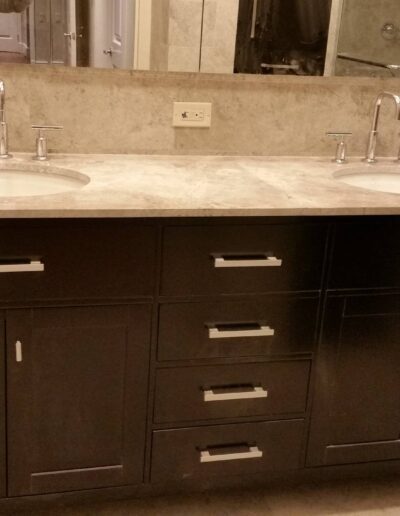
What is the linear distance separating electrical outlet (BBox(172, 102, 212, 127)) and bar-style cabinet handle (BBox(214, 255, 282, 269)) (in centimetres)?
63

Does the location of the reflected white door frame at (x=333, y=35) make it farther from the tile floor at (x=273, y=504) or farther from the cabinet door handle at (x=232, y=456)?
the tile floor at (x=273, y=504)

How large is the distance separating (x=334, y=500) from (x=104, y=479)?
729mm

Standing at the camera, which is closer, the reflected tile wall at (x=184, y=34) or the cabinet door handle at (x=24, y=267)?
the cabinet door handle at (x=24, y=267)

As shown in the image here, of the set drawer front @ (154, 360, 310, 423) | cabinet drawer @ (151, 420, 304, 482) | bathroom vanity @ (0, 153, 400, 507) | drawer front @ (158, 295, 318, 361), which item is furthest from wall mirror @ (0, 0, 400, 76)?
cabinet drawer @ (151, 420, 304, 482)

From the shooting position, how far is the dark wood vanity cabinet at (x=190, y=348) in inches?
63.9

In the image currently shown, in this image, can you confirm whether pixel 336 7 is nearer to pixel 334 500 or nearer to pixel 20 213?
pixel 20 213

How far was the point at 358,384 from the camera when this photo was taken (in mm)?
1920

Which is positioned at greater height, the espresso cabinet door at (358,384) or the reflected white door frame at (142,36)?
the reflected white door frame at (142,36)

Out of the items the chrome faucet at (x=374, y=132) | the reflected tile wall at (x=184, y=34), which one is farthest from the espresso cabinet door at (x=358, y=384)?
the reflected tile wall at (x=184, y=34)

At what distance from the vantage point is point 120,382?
1738 millimetres

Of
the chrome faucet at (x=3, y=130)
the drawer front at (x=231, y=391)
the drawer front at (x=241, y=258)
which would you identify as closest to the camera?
the drawer front at (x=241, y=258)

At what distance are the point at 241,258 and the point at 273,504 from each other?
2.65ft

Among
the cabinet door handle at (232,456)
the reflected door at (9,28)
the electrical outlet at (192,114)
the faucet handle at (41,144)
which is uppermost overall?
the reflected door at (9,28)

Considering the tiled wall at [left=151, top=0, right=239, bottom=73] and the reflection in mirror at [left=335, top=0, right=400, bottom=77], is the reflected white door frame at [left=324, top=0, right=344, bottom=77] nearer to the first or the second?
the reflection in mirror at [left=335, top=0, right=400, bottom=77]
